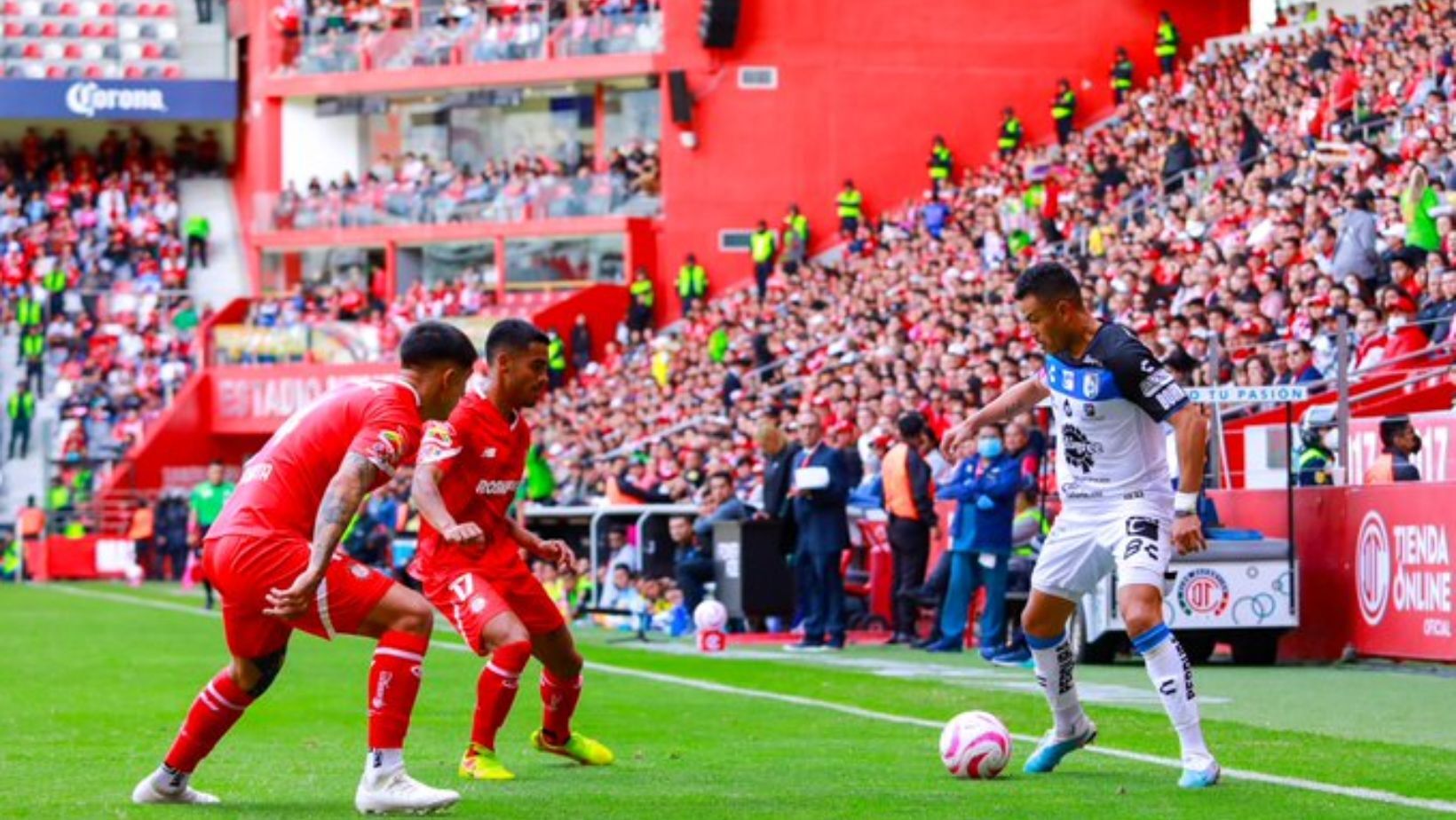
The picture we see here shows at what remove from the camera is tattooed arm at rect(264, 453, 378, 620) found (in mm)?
9961

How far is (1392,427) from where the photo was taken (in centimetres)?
2098

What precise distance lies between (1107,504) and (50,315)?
49296 mm

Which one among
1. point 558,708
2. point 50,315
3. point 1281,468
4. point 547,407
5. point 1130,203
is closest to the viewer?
point 558,708

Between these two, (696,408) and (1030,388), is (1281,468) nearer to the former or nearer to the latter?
(1030,388)

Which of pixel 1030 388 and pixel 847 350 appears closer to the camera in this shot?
pixel 1030 388

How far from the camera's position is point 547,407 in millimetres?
46938

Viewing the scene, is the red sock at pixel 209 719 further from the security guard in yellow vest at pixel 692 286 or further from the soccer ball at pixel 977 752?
the security guard in yellow vest at pixel 692 286

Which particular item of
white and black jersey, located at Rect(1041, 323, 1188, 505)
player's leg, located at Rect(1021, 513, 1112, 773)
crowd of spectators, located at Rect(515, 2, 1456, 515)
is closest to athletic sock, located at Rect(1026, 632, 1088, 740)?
player's leg, located at Rect(1021, 513, 1112, 773)

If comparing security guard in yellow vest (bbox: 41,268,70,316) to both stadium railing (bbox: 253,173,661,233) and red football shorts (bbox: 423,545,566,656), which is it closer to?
stadium railing (bbox: 253,173,661,233)

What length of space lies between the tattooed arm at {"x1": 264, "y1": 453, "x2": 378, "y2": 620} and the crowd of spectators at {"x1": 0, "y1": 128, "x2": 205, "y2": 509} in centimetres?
4215

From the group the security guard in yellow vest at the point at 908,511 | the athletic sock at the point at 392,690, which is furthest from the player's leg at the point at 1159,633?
the security guard in yellow vest at the point at 908,511

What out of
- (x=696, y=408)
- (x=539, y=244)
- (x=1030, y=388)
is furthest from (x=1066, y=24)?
(x=1030, y=388)

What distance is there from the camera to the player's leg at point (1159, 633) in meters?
11.2

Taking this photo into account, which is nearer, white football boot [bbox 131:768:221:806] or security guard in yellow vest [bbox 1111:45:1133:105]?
white football boot [bbox 131:768:221:806]
